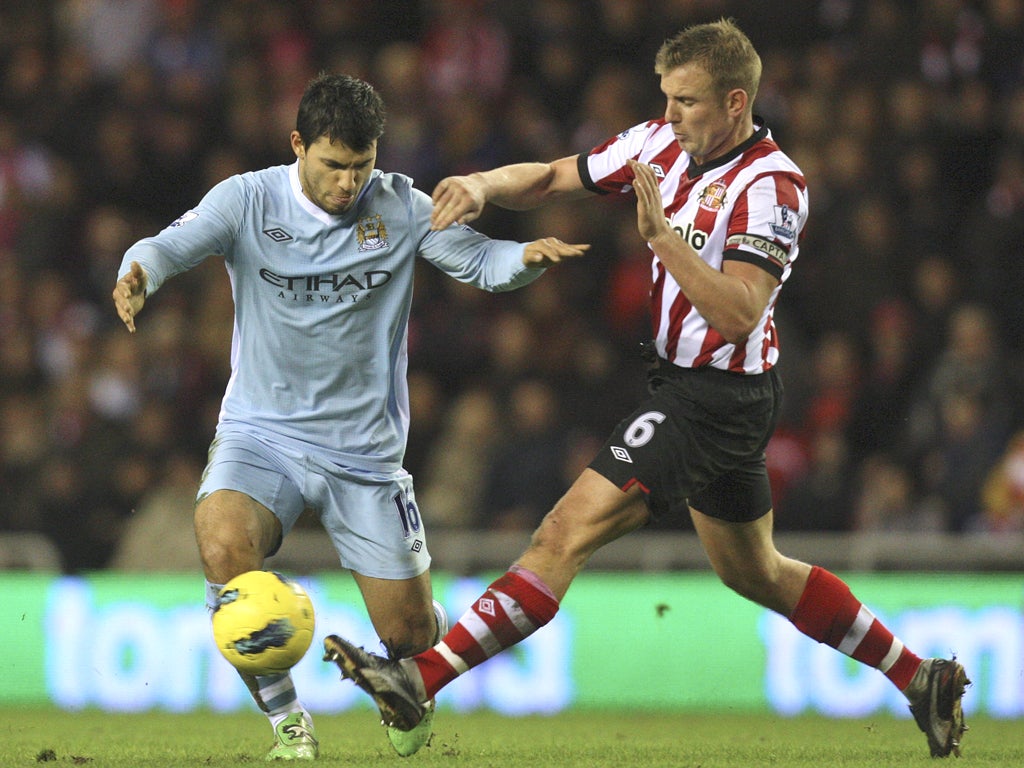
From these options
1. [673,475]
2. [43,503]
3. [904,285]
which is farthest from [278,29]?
[673,475]

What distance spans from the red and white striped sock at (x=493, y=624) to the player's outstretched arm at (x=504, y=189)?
1274 millimetres

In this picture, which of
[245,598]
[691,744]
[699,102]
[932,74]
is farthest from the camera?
[932,74]

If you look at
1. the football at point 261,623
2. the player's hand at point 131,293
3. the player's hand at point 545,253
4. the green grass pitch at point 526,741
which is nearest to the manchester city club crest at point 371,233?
the player's hand at point 545,253

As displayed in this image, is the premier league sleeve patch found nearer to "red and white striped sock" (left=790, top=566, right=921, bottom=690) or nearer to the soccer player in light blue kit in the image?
the soccer player in light blue kit

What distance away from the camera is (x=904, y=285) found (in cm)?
1182

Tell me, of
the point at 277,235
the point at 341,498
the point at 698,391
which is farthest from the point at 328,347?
the point at 698,391

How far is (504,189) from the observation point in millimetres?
6184

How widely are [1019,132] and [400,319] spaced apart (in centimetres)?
739

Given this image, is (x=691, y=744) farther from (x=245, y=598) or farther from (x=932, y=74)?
(x=932, y=74)

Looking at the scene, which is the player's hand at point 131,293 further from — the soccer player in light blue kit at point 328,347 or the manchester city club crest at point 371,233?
the manchester city club crest at point 371,233

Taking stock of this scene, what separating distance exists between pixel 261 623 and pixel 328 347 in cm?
113

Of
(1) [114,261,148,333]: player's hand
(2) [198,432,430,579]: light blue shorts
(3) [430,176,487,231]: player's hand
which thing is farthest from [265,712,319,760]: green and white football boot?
(3) [430,176,487,231]: player's hand

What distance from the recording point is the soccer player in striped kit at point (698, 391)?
5527 mm

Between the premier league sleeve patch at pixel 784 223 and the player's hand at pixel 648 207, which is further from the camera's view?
the premier league sleeve patch at pixel 784 223
